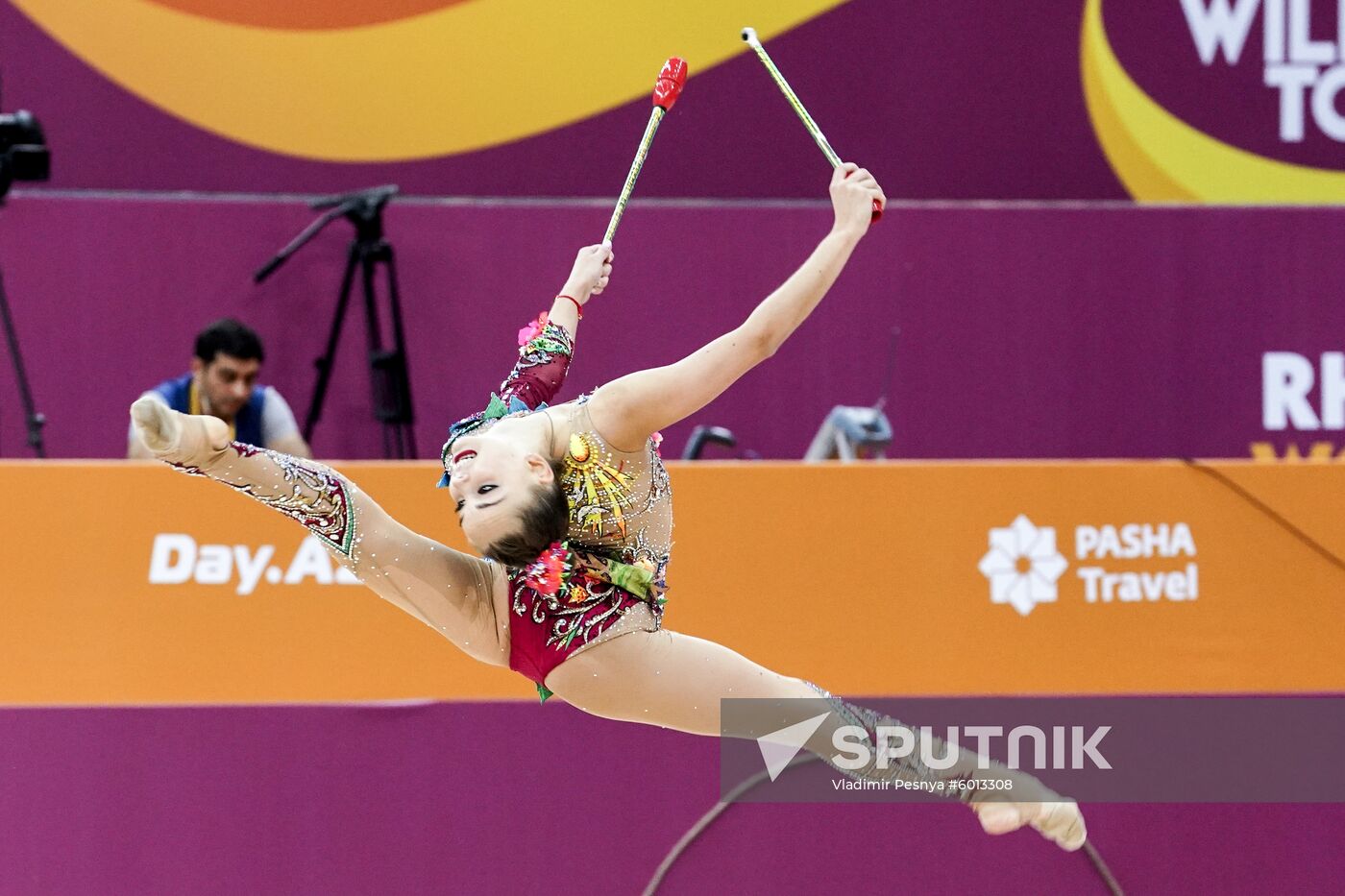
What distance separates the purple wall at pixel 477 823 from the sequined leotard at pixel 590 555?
0.42 meters

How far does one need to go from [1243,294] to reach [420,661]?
326 cm

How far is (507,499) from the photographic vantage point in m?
2.37

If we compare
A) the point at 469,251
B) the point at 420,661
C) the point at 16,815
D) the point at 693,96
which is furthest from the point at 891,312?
the point at 16,815

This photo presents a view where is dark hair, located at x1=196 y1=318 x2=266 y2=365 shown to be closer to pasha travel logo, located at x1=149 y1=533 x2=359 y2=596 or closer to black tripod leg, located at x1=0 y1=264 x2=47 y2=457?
black tripod leg, located at x1=0 y1=264 x2=47 y2=457

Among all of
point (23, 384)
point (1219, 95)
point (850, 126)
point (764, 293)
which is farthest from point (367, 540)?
point (1219, 95)

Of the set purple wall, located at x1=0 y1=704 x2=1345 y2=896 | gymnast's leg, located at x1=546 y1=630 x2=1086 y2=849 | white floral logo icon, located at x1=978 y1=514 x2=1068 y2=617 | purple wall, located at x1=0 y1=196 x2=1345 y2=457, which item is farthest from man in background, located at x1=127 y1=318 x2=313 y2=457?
gymnast's leg, located at x1=546 y1=630 x2=1086 y2=849

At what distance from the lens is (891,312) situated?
535cm

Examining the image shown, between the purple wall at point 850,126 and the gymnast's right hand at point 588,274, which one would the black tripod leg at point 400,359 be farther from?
the gymnast's right hand at point 588,274

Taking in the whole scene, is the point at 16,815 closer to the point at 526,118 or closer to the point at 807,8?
the point at 526,118

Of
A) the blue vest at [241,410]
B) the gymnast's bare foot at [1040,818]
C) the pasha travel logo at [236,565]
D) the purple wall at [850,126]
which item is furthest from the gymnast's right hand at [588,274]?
the purple wall at [850,126]

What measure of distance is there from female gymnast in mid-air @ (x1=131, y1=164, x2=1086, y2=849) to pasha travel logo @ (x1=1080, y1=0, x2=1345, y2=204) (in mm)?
3433

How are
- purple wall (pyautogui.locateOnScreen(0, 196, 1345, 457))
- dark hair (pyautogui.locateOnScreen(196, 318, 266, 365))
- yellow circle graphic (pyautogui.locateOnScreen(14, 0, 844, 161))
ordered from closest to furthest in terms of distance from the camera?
dark hair (pyautogui.locateOnScreen(196, 318, 266, 365)) < purple wall (pyautogui.locateOnScreen(0, 196, 1345, 457)) < yellow circle graphic (pyautogui.locateOnScreen(14, 0, 844, 161))

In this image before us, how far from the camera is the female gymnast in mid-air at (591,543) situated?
7.84 feet

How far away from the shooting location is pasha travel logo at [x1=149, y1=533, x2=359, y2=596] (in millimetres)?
3961
